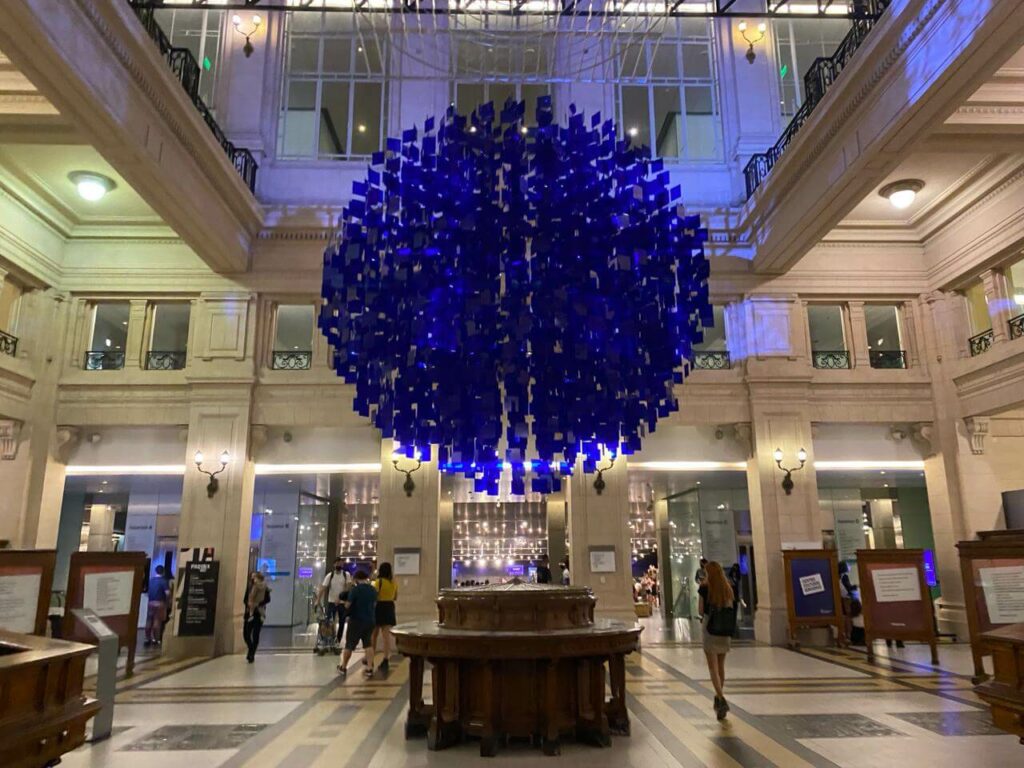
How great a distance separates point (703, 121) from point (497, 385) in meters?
10.3

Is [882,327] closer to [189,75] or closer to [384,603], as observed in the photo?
[384,603]

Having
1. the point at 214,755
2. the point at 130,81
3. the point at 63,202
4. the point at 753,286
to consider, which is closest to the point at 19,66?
the point at 130,81

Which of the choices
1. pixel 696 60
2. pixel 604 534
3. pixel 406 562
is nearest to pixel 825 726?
pixel 604 534

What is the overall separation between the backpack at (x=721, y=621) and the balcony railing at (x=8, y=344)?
10.6m

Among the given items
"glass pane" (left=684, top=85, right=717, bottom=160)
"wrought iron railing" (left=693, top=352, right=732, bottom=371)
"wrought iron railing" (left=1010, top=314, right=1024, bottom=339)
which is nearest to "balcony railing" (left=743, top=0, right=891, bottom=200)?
"glass pane" (left=684, top=85, right=717, bottom=160)

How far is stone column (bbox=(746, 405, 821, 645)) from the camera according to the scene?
11.6 m

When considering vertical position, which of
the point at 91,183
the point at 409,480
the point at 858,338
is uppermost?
the point at 91,183

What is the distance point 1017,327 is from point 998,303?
534 mm

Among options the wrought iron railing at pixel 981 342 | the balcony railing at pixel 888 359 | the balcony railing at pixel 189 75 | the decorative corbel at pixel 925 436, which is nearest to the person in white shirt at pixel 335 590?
the balcony railing at pixel 189 75

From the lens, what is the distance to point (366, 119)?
13.6 metres

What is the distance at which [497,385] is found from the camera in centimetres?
544

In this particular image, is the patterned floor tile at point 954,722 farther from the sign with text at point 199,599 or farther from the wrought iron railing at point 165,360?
the wrought iron railing at point 165,360

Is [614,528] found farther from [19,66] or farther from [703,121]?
[19,66]

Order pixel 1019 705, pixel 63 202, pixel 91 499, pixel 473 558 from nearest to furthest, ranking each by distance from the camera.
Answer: pixel 1019 705, pixel 63 202, pixel 91 499, pixel 473 558
